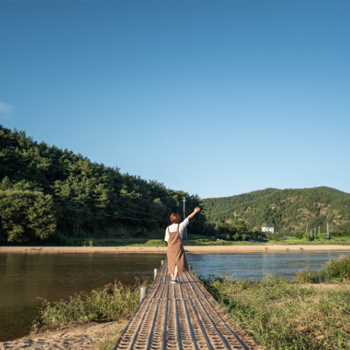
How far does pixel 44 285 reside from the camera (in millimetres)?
11305

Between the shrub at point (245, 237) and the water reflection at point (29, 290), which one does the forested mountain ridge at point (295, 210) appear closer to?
the shrub at point (245, 237)

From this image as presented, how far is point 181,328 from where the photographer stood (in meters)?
3.65

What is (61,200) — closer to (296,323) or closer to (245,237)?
(245,237)

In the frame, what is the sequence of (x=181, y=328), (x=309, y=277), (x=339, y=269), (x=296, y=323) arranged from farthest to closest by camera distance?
(x=339, y=269)
(x=309, y=277)
(x=296, y=323)
(x=181, y=328)

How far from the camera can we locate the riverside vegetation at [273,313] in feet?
12.9

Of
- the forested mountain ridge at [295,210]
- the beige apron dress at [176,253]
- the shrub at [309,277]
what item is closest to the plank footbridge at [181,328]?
the beige apron dress at [176,253]

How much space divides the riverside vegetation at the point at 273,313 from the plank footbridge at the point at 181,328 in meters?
0.28

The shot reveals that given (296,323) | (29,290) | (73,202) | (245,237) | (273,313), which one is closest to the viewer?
(296,323)

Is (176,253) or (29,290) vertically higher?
(176,253)

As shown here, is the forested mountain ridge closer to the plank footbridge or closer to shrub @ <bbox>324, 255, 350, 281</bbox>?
shrub @ <bbox>324, 255, 350, 281</bbox>

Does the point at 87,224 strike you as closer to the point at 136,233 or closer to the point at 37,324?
the point at 136,233

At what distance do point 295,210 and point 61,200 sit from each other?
419 ft

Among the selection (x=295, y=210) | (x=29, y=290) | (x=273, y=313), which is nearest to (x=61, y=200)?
(x=29, y=290)

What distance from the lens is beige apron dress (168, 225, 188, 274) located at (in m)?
6.41
